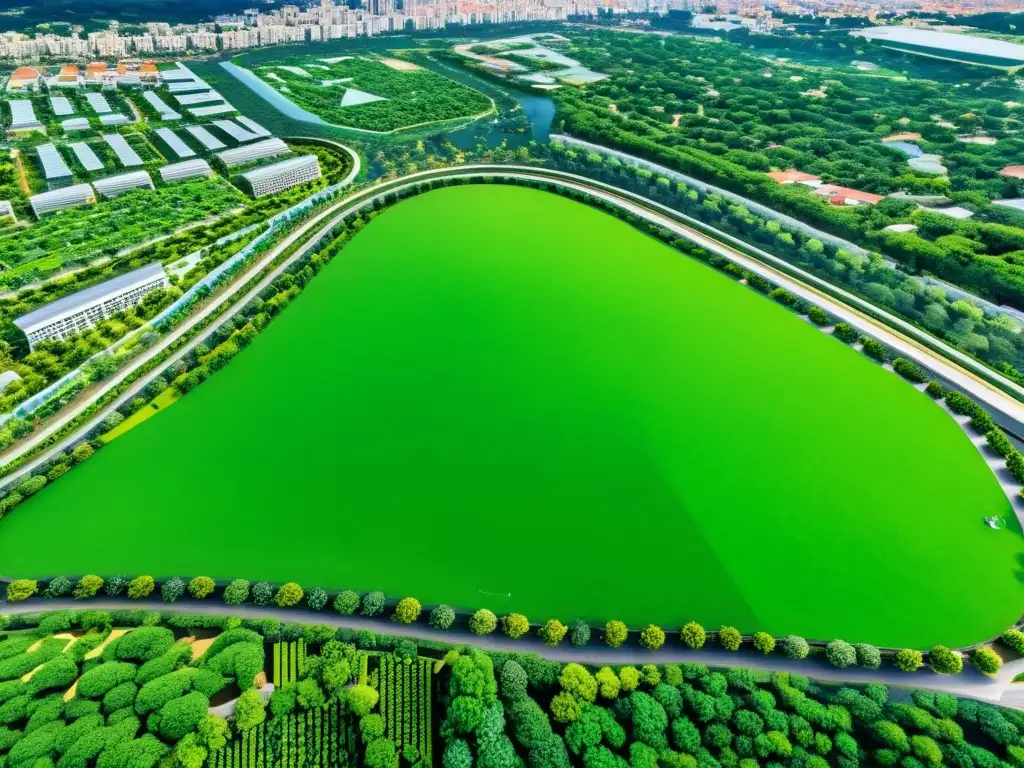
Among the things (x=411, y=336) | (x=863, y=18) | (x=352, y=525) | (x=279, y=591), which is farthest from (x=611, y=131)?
(x=863, y=18)

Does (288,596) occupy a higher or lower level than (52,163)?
lower

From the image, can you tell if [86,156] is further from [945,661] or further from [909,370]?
[945,661]

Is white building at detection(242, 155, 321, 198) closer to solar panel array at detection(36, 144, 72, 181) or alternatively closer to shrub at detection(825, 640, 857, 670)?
solar panel array at detection(36, 144, 72, 181)

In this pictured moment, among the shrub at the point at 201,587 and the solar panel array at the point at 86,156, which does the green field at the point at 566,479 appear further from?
the solar panel array at the point at 86,156

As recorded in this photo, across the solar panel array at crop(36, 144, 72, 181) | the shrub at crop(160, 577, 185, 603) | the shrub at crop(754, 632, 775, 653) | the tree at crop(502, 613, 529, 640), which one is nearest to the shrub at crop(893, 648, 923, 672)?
the shrub at crop(754, 632, 775, 653)

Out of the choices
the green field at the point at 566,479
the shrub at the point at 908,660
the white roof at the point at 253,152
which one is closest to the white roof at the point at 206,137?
the white roof at the point at 253,152

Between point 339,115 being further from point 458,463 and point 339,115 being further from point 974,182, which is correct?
point 974,182

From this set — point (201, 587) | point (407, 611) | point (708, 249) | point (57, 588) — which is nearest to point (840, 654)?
point (407, 611)
